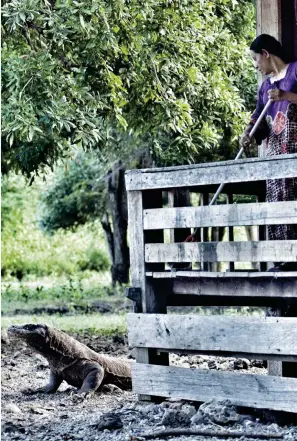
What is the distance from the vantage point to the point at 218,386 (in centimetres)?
826

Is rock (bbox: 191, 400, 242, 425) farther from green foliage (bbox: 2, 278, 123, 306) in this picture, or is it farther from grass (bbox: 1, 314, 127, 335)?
green foliage (bbox: 2, 278, 123, 306)

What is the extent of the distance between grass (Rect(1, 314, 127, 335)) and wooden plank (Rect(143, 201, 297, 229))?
7119 mm

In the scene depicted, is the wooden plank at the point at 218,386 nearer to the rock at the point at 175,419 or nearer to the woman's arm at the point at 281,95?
the rock at the point at 175,419

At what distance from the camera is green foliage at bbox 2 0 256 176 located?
10.7 metres

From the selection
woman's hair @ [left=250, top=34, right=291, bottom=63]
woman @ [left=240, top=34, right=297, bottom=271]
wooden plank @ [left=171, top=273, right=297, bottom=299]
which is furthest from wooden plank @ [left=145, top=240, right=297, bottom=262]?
woman's hair @ [left=250, top=34, right=291, bottom=63]

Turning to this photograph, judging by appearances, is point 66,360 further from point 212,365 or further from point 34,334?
point 212,365

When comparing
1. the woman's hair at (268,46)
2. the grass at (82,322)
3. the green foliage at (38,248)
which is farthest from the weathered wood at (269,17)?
the green foliage at (38,248)

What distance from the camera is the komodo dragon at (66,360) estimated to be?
10.7 meters

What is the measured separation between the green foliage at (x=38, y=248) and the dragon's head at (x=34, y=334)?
21647 mm

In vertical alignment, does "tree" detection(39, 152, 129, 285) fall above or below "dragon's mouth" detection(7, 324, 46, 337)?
above

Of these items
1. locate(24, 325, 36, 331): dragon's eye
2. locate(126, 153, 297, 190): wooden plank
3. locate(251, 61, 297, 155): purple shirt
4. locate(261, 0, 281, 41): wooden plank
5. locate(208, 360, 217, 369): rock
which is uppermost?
locate(261, 0, 281, 41): wooden plank

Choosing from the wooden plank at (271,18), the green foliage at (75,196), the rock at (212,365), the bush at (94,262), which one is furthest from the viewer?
the bush at (94,262)

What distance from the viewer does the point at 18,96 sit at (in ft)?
35.4

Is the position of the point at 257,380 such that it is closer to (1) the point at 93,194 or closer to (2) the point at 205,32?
(2) the point at 205,32
